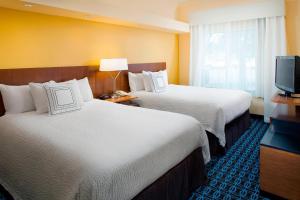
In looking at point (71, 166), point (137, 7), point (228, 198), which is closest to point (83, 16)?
point (137, 7)

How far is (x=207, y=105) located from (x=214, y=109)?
0.43ft

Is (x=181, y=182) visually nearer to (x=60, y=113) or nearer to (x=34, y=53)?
(x=60, y=113)

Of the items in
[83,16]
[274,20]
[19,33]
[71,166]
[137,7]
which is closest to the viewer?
[71,166]

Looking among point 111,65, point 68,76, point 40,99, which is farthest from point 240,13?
point 40,99

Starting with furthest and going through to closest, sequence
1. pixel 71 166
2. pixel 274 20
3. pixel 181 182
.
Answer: pixel 274 20 → pixel 181 182 → pixel 71 166

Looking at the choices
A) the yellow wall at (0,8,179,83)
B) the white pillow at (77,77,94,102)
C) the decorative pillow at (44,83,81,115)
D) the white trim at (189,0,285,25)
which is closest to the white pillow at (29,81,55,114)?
the decorative pillow at (44,83,81,115)

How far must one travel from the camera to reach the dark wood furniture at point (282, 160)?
6.22ft

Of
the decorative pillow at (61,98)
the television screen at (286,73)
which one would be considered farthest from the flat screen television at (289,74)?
the decorative pillow at (61,98)

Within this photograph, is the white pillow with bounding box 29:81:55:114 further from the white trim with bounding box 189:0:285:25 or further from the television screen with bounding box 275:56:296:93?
the white trim with bounding box 189:0:285:25

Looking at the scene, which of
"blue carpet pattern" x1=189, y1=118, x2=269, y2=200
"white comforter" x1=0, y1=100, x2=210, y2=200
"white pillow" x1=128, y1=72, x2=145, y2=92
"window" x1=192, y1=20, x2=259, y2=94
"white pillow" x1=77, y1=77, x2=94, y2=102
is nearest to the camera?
"white comforter" x1=0, y1=100, x2=210, y2=200

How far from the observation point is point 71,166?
144 centimetres

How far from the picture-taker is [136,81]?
4.28 metres

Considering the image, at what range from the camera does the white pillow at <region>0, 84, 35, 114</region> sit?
2578 millimetres

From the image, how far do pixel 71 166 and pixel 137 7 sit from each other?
3692 millimetres
